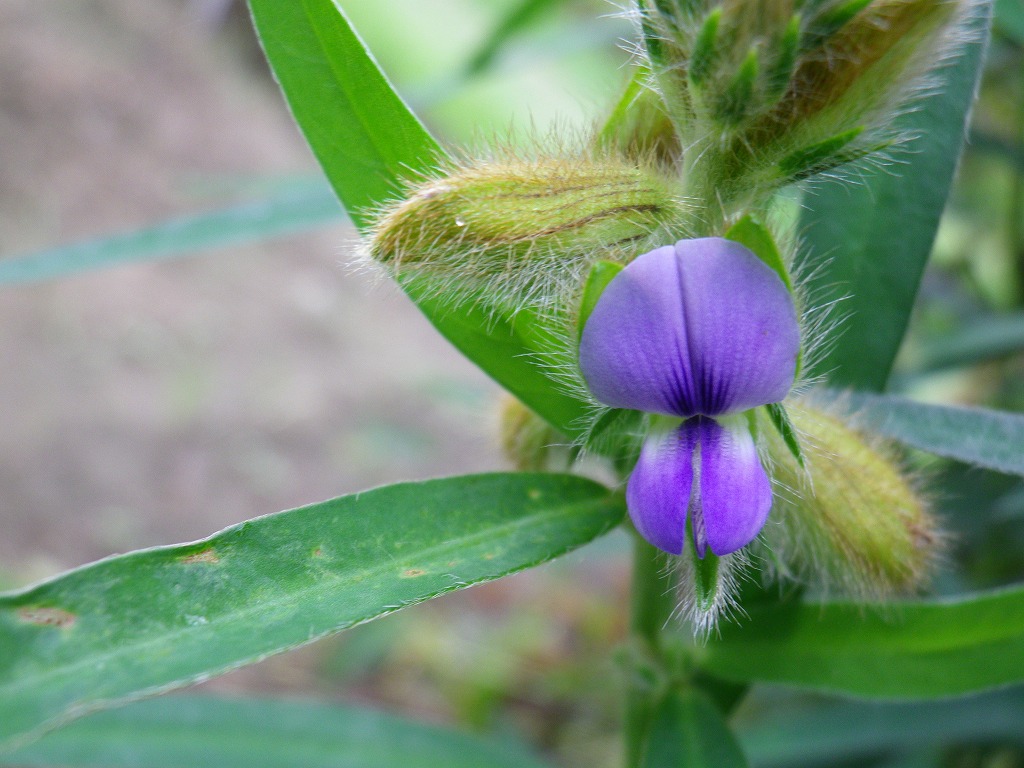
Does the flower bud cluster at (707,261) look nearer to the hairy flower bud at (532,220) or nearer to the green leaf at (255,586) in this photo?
the hairy flower bud at (532,220)

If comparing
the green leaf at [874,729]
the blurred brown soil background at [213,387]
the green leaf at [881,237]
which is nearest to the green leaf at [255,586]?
the green leaf at [881,237]

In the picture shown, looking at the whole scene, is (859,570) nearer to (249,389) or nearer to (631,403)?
(631,403)

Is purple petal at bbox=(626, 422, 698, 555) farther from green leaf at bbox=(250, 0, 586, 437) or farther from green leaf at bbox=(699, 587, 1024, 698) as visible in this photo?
green leaf at bbox=(699, 587, 1024, 698)

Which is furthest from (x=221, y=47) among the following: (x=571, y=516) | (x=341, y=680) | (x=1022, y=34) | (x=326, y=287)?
(x=571, y=516)

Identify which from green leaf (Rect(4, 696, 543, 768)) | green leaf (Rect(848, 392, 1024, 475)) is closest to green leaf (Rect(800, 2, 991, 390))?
green leaf (Rect(848, 392, 1024, 475))

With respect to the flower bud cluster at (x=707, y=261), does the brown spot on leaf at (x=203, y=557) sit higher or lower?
lower

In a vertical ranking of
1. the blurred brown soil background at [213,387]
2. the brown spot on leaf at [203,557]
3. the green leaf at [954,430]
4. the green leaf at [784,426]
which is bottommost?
the blurred brown soil background at [213,387]

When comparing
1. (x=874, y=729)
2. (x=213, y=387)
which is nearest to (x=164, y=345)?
(x=213, y=387)

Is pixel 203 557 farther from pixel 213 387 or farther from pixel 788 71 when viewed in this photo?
pixel 213 387
